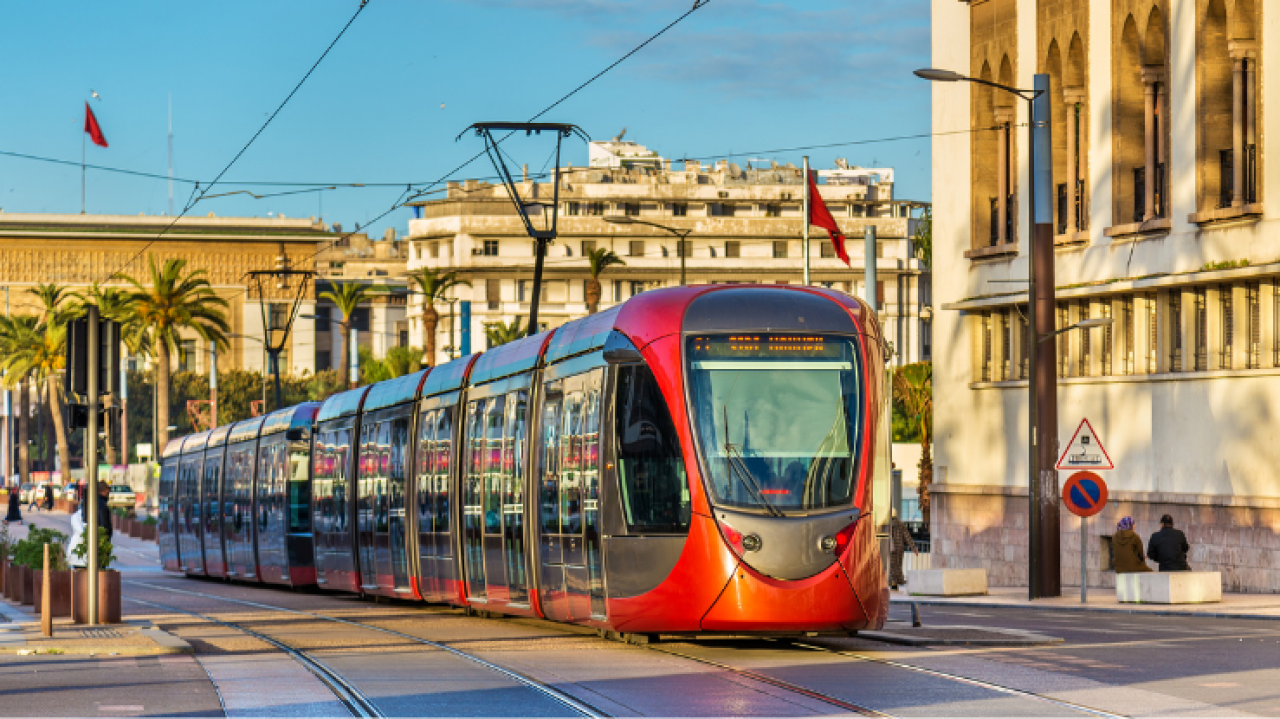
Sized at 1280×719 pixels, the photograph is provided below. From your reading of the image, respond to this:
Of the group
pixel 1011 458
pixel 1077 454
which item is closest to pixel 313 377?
pixel 1011 458

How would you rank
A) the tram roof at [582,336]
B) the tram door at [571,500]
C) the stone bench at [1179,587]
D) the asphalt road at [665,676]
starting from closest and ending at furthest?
the asphalt road at [665,676], the tram door at [571,500], the tram roof at [582,336], the stone bench at [1179,587]

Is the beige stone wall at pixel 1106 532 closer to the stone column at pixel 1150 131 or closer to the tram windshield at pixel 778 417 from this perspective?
the stone column at pixel 1150 131

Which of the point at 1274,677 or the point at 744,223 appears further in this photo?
the point at 744,223

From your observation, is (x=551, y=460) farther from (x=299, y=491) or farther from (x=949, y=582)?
(x=949, y=582)

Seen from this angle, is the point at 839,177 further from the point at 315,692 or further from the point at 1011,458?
the point at 315,692

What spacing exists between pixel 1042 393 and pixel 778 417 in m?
14.4

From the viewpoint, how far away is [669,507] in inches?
627

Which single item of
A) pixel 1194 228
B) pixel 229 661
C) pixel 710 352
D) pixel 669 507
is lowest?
pixel 229 661

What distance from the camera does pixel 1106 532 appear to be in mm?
35531

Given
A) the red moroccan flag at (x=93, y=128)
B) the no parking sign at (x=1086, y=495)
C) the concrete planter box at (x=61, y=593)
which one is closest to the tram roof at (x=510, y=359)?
the concrete planter box at (x=61, y=593)

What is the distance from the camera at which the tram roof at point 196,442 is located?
39719mm

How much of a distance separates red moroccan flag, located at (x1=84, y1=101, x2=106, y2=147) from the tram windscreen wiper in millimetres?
67144

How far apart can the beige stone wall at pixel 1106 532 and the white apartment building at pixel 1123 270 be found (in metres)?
0.05

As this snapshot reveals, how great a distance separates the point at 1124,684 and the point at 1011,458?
2479 centimetres
